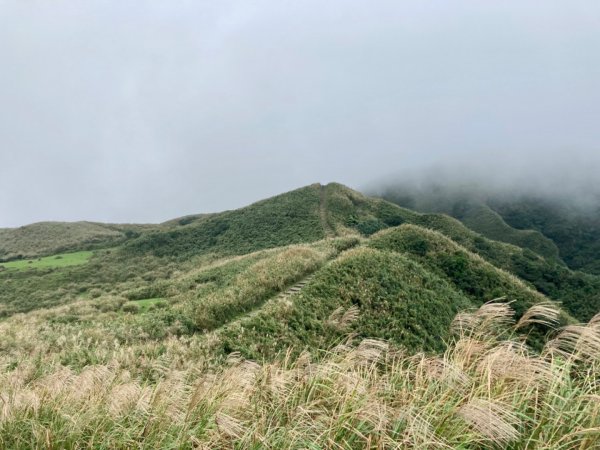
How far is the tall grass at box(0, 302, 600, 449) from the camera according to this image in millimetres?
2988

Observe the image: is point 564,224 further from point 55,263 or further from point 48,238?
point 48,238

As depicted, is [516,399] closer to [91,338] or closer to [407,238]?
[91,338]

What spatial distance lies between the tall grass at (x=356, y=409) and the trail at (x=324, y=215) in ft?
151

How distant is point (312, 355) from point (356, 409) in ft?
18.7

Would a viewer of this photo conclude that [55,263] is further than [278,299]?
Yes

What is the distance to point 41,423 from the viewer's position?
13.1 ft

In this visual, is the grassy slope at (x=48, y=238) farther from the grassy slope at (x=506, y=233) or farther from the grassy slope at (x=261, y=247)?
the grassy slope at (x=506, y=233)

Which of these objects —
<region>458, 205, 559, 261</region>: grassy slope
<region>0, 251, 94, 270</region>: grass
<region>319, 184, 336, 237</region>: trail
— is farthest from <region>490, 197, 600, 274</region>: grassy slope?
<region>0, 251, 94, 270</region>: grass

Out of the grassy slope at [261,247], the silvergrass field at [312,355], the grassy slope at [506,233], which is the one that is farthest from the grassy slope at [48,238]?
the grassy slope at [506,233]

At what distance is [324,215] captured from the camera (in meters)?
61.6

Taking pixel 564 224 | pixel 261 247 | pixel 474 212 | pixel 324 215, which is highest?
pixel 324 215

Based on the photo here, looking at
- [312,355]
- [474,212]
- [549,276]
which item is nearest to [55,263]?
[312,355]

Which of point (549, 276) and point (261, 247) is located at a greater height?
point (261, 247)

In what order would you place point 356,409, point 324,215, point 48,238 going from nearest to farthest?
1. point 356,409
2. point 324,215
3. point 48,238
